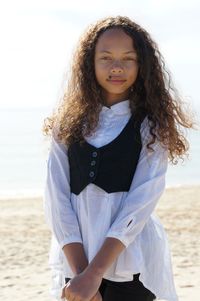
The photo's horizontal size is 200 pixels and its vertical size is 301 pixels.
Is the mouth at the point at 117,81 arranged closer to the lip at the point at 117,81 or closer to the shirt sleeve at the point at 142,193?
the lip at the point at 117,81

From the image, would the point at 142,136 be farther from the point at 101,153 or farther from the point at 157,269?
the point at 157,269

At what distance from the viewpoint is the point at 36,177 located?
25.2 m

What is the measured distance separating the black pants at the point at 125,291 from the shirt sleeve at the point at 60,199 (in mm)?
211

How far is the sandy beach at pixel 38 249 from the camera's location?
19.8 ft

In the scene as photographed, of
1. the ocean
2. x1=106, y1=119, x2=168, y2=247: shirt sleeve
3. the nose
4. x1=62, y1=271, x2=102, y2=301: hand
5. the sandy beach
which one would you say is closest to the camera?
x1=62, y1=271, x2=102, y2=301: hand

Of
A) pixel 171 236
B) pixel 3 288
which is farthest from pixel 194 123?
pixel 171 236

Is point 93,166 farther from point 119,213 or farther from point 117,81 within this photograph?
point 117,81

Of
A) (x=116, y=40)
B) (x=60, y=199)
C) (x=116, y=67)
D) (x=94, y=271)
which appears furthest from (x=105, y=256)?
(x=116, y=40)

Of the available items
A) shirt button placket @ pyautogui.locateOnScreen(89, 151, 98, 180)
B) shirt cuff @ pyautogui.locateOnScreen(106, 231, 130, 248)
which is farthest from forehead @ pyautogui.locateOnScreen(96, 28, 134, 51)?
shirt cuff @ pyautogui.locateOnScreen(106, 231, 130, 248)

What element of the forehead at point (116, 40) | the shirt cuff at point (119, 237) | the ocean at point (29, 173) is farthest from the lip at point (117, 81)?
the ocean at point (29, 173)

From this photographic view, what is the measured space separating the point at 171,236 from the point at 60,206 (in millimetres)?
7106

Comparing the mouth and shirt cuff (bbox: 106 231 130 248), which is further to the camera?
the mouth

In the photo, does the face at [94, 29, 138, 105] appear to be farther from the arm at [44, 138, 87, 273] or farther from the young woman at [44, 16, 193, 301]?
the arm at [44, 138, 87, 273]

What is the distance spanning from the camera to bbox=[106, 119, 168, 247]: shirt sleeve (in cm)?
243
